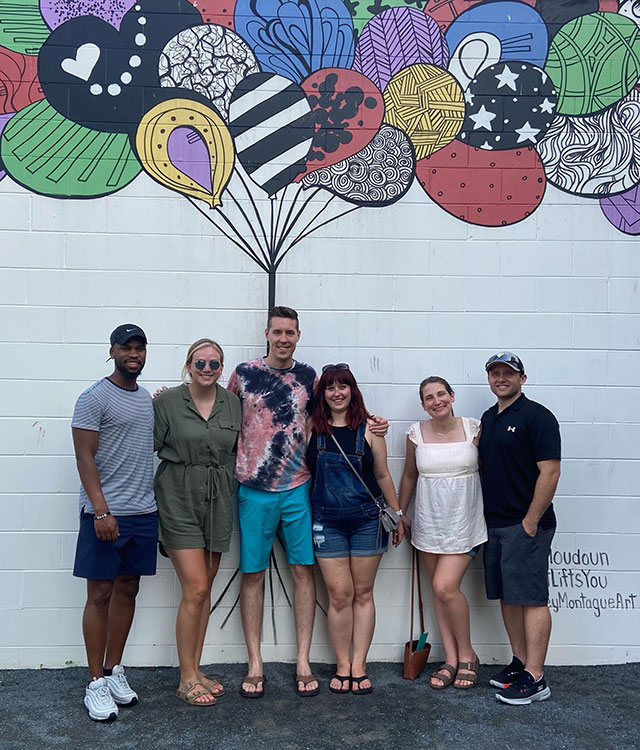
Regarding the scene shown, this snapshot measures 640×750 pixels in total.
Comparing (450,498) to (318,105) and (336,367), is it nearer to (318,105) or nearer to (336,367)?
(336,367)

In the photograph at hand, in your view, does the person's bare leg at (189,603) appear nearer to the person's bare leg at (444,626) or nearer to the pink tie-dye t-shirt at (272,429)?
the pink tie-dye t-shirt at (272,429)

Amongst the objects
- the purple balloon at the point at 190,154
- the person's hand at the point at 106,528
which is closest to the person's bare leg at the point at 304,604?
the person's hand at the point at 106,528

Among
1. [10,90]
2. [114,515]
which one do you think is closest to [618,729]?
[114,515]

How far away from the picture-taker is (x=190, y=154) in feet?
15.1

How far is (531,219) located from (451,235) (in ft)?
1.65

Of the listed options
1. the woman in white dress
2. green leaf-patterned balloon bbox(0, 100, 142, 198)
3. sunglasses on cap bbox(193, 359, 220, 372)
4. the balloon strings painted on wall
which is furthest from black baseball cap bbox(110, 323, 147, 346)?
the woman in white dress

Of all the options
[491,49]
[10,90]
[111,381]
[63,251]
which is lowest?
[111,381]

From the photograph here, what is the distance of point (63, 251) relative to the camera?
15.1 feet

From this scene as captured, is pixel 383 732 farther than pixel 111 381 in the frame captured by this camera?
No

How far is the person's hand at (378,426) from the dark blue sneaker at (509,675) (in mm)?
1486

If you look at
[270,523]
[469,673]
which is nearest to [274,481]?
[270,523]

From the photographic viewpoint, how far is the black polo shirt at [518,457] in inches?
163

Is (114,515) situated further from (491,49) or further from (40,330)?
(491,49)

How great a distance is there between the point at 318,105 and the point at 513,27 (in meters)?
1.29
